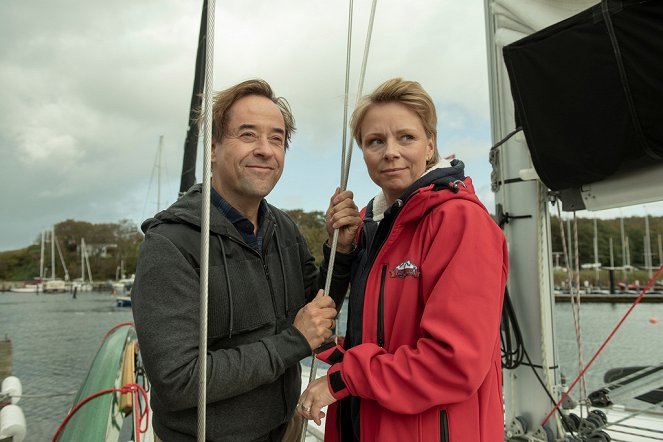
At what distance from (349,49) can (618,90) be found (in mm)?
1168

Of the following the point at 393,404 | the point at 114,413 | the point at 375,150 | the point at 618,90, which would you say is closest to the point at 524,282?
the point at 618,90

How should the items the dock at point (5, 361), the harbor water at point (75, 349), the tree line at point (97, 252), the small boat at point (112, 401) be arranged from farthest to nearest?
the tree line at point (97, 252) < the harbor water at point (75, 349) < the dock at point (5, 361) < the small boat at point (112, 401)

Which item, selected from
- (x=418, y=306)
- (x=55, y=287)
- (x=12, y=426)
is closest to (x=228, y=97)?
(x=418, y=306)

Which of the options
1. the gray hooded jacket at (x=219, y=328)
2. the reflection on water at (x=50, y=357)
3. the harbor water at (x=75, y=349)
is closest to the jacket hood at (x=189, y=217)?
the gray hooded jacket at (x=219, y=328)

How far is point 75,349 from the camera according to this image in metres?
22.3

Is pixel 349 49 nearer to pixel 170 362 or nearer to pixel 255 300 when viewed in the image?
pixel 255 300

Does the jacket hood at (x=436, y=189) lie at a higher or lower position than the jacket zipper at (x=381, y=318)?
higher

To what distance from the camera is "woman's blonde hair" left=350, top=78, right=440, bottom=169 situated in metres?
1.67

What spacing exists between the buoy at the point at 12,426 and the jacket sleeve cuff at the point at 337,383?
4369mm

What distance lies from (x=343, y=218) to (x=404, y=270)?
1.83ft

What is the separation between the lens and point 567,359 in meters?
18.0

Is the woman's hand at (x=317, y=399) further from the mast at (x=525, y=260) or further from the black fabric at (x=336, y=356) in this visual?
the mast at (x=525, y=260)

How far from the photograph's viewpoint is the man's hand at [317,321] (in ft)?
5.24

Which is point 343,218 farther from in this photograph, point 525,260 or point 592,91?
point 525,260
